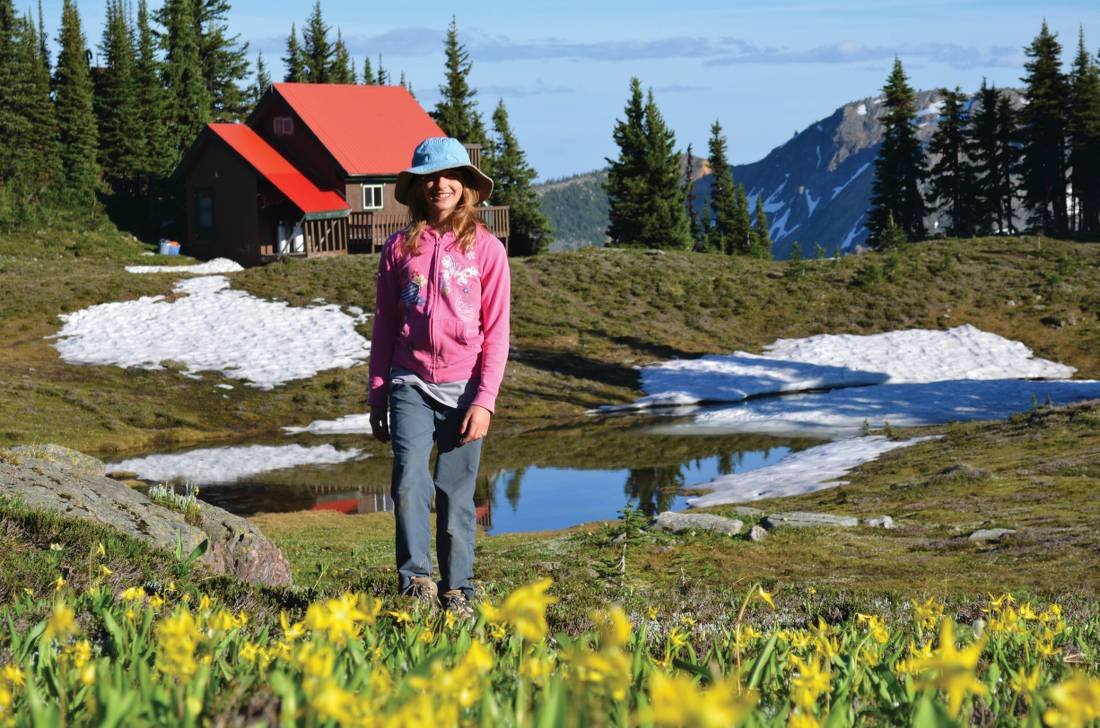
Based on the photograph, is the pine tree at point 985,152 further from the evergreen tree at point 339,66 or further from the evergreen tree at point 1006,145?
the evergreen tree at point 339,66

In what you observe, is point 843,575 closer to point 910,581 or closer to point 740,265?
point 910,581

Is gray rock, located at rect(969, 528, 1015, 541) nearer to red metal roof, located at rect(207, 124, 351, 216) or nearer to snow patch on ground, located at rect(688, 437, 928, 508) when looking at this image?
snow patch on ground, located at rect(688, 437, 928, 508)

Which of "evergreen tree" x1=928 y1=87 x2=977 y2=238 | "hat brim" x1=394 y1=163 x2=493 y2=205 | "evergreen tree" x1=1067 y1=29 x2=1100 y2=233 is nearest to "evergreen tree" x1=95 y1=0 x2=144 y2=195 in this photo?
"evergreen tree" x1=928 y1=87 x2=977 y2=238

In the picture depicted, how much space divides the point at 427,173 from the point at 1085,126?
69353 millimetres

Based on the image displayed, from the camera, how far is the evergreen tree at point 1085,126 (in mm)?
66812

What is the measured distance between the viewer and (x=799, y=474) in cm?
2178

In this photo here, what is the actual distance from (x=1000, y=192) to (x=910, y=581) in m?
66.1

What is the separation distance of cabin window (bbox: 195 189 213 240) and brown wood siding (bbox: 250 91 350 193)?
12.4 ft

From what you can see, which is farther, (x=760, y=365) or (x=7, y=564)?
(x=760, y=365)

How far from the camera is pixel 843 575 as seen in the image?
1166cm

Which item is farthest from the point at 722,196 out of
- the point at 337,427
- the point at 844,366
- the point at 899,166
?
the point at 337,427

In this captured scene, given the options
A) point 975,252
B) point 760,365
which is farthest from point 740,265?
point 760,365

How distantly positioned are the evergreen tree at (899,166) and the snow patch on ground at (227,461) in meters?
47.1

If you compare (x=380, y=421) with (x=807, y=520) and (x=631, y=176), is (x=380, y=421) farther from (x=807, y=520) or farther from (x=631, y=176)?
(x=631, y=176)
